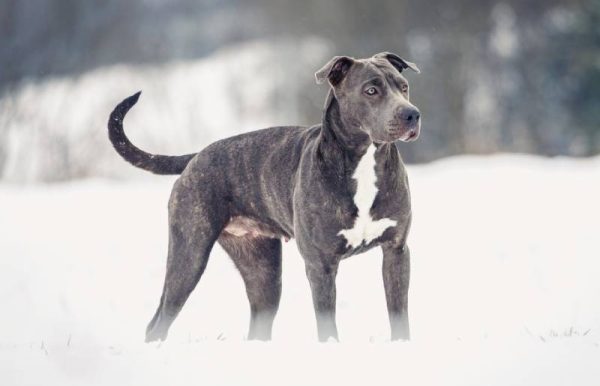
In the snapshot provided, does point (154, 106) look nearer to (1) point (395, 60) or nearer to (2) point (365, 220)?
(1) point (395, 60)

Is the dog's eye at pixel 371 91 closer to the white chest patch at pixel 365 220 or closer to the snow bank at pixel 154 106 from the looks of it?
the white chest patch at pixel 365 220

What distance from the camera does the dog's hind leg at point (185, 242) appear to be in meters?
5.79

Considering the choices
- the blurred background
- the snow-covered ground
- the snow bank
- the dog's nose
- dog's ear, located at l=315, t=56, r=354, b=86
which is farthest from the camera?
the blurred background

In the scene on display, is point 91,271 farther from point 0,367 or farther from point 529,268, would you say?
point 0,367

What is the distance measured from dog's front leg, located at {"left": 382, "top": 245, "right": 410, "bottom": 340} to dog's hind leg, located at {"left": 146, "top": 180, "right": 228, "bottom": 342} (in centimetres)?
124

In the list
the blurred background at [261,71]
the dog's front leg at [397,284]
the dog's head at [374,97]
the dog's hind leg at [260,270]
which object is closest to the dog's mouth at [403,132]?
the dog's head at [374,97]

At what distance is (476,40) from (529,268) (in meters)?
9.87

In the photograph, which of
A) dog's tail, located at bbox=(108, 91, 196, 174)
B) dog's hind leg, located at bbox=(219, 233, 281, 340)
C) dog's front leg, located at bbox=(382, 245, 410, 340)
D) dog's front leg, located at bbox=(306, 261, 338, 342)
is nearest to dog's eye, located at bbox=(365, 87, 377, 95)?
dog's front leg, located at bbox=(382, 245, 410, 340)

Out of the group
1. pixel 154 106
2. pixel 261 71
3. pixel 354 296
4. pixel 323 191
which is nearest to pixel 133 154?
pixel 323 191

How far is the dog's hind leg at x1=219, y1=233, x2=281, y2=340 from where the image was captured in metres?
6.20

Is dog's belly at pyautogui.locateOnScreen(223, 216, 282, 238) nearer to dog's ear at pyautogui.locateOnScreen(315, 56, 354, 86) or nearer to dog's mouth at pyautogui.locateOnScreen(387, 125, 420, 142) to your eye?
dog's ear at pyautogui.locateOnScreen(315, 56, 354, 86)

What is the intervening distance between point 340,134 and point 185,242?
1.37m

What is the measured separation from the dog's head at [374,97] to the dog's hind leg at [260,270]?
1431 mm

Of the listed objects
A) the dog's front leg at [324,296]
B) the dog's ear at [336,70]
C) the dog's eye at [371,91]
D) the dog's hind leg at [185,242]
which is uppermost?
the dog's ear at [336,70]
